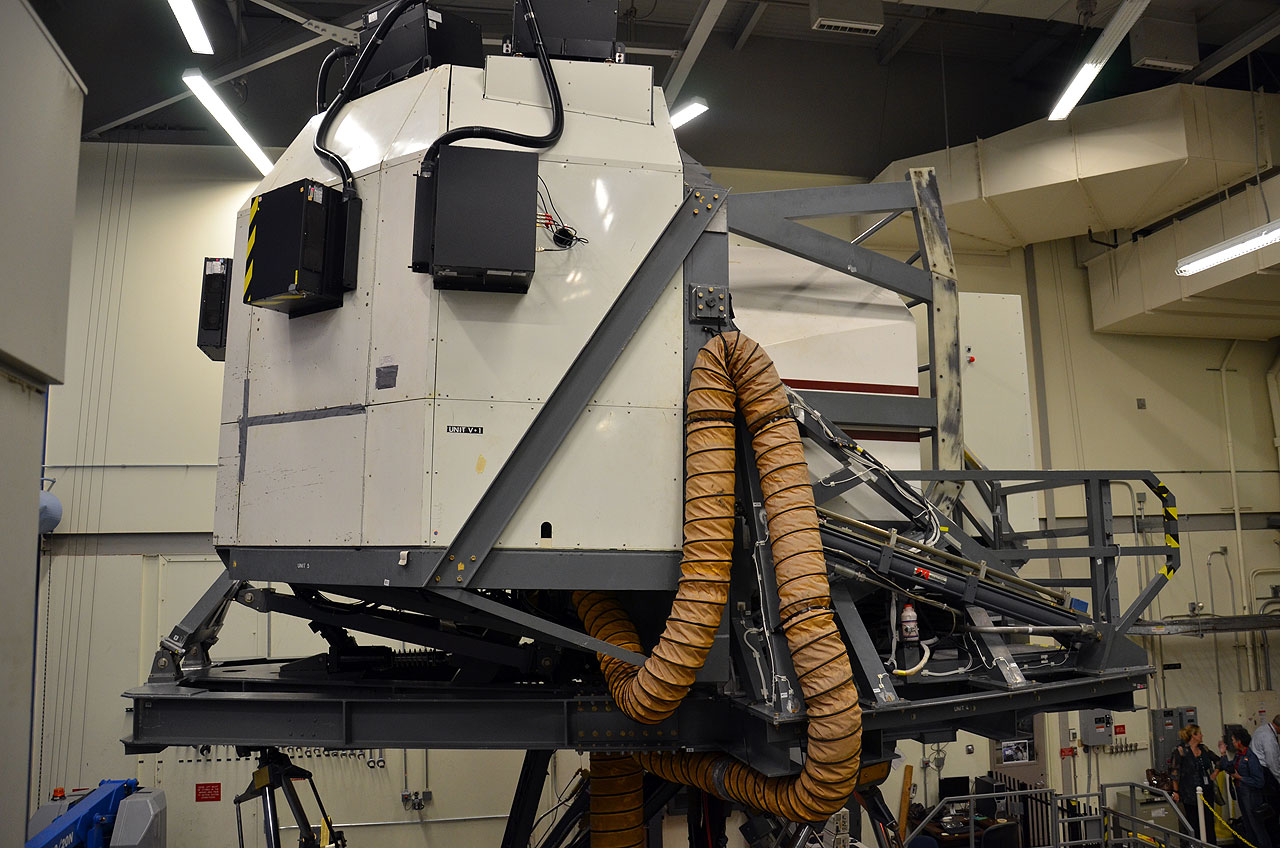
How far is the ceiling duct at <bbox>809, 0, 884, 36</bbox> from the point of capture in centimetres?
918

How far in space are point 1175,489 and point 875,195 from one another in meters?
10.8

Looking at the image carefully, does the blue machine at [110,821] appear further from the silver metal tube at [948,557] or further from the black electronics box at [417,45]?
the silver metal tube at [948,557]

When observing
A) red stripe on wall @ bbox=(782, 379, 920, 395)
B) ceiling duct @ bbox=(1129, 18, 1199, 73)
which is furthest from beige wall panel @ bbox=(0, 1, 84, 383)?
ceiling duct @ bbox=(1129, 18, 1199, 73)

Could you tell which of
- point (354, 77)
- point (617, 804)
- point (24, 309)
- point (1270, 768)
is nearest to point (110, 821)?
point (24, 309)

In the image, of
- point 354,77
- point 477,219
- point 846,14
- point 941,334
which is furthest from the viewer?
point 846,14

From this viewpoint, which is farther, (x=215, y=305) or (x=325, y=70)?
(x=325, y=70)

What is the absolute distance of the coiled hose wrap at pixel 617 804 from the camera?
16.2 feet

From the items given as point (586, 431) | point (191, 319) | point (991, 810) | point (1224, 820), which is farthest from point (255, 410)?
point (1224, 820)

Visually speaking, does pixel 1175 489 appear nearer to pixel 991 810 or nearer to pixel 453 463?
pixel 991 810

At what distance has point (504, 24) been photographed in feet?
37.8

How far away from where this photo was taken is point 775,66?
12.4 m

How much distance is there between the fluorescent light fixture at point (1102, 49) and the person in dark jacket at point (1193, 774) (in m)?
8.77

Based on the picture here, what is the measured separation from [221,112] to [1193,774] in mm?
14568

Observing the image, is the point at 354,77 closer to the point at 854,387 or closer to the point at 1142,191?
the point at 854,387
